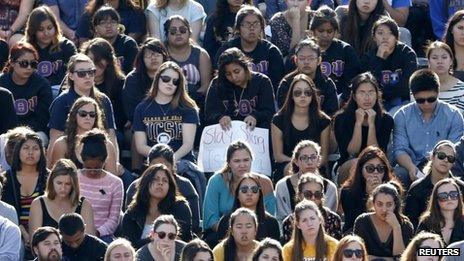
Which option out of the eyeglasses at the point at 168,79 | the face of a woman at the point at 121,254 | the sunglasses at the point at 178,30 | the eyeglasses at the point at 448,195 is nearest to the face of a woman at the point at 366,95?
the eyeglasses at the point at 168,79

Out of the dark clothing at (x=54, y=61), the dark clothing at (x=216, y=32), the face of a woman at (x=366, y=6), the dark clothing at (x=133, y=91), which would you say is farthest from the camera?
the dark clothing at (x=216, y=32)

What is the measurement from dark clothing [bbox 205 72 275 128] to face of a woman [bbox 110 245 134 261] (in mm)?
3352

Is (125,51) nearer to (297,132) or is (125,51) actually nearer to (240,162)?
(297,132)

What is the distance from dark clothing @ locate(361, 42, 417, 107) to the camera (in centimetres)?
1906

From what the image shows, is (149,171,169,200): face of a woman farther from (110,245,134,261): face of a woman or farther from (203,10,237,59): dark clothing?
(203,10,237,59): dark clothing

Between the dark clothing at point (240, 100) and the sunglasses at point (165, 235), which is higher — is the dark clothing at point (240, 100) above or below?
above

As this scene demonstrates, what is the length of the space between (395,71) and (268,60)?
4.37 feet

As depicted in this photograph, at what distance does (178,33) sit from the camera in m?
19.3

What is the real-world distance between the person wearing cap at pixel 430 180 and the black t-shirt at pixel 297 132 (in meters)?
1.35

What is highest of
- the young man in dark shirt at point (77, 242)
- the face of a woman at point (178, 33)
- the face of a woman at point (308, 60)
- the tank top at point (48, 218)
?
the face of a woman at point (178, 33)

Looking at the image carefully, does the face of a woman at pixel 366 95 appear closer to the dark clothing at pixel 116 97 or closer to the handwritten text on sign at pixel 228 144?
the handwritten text on sign at pixel 228 144

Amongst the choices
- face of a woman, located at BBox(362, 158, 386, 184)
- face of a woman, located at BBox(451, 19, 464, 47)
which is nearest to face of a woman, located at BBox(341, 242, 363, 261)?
face of a woman, located at BBox(362, 158, 386, 184)

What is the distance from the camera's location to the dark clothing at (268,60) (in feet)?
63.3

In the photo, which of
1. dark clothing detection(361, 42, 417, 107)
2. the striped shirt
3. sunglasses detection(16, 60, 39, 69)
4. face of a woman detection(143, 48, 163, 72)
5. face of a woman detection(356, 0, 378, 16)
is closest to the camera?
the striped shirt
